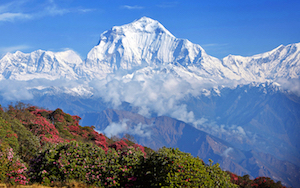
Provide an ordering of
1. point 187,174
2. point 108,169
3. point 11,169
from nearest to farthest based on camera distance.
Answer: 1. point 187,174
2. point 108,169
3. point 11,169

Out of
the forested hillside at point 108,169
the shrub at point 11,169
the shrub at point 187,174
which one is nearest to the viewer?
the shrub at point 187,174

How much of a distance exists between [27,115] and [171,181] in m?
32.6

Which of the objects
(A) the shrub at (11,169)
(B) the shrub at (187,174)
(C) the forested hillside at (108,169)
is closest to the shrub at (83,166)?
(C) the forested hillside at (108,169)

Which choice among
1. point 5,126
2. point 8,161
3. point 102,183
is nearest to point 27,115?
point 5,126

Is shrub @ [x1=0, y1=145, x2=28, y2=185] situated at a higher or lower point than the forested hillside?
lower

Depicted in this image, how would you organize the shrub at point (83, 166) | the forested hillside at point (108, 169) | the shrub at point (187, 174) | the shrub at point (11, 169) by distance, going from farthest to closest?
1. the shrub at point (11, 169)
2. the shrub at point (83, 166)
3. the forested hillside at point (108, 169)
4. the shrub at point (187, 174)

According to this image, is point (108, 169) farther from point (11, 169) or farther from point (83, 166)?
point (11, 169)

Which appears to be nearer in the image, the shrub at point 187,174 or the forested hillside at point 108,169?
the shrub at point 187,174

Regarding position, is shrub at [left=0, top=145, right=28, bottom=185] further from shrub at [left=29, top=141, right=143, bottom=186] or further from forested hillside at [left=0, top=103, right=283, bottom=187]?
shrub at [left=29, top=141, right=143, bottom=186]

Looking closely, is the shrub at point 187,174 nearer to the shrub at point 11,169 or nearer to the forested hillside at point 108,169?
the forested hillside at point 108,169

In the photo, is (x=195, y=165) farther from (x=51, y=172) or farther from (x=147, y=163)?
(x=51, y=172)

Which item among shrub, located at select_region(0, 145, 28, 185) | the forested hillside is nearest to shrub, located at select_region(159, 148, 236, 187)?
the forested hillside

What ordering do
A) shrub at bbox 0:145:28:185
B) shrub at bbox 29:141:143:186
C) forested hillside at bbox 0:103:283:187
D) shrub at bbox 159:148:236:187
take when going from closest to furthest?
1. shrub at bbox 159:148:236:187
2. forested hillside at bbox 0:103:283:187
3. shrub at bbox 29:141:143:186
4. shrub at bbox 0:145:28:185

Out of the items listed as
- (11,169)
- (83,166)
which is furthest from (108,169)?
(11,169)
